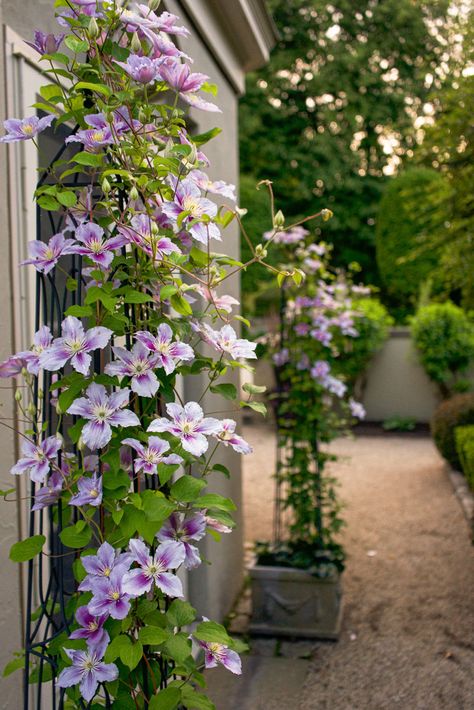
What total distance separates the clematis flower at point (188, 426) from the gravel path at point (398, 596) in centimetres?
208

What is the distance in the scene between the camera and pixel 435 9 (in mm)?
16000

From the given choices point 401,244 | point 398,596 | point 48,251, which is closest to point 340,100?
point 401,244

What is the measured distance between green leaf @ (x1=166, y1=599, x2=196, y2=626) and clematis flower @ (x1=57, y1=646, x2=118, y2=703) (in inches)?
7.1

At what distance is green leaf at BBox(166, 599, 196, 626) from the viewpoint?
1.64 metres

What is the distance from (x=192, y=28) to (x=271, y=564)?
2.79m

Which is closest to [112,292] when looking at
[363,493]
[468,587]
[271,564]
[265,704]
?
[265,704]

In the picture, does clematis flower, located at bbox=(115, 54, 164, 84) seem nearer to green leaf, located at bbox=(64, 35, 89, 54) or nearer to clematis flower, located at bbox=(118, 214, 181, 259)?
green leaf, located at bbox=(64, 35, 89, 54)

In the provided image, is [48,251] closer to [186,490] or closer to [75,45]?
[75,45]

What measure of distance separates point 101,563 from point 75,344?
45 cm

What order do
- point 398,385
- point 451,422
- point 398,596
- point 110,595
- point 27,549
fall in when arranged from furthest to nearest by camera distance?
point 398,385, point 451,422, point 398,596, point 27,549, point 110,595

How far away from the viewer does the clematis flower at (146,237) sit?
1588 mm

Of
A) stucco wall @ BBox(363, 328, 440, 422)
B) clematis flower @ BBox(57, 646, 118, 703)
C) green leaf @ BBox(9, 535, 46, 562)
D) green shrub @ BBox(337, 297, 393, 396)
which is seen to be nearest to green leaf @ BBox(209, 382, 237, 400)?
green leaf @ BBox(9, 535, 46, 562)

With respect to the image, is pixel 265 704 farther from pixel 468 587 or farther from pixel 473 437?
pixel 473 437

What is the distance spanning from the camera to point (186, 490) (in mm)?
1578
